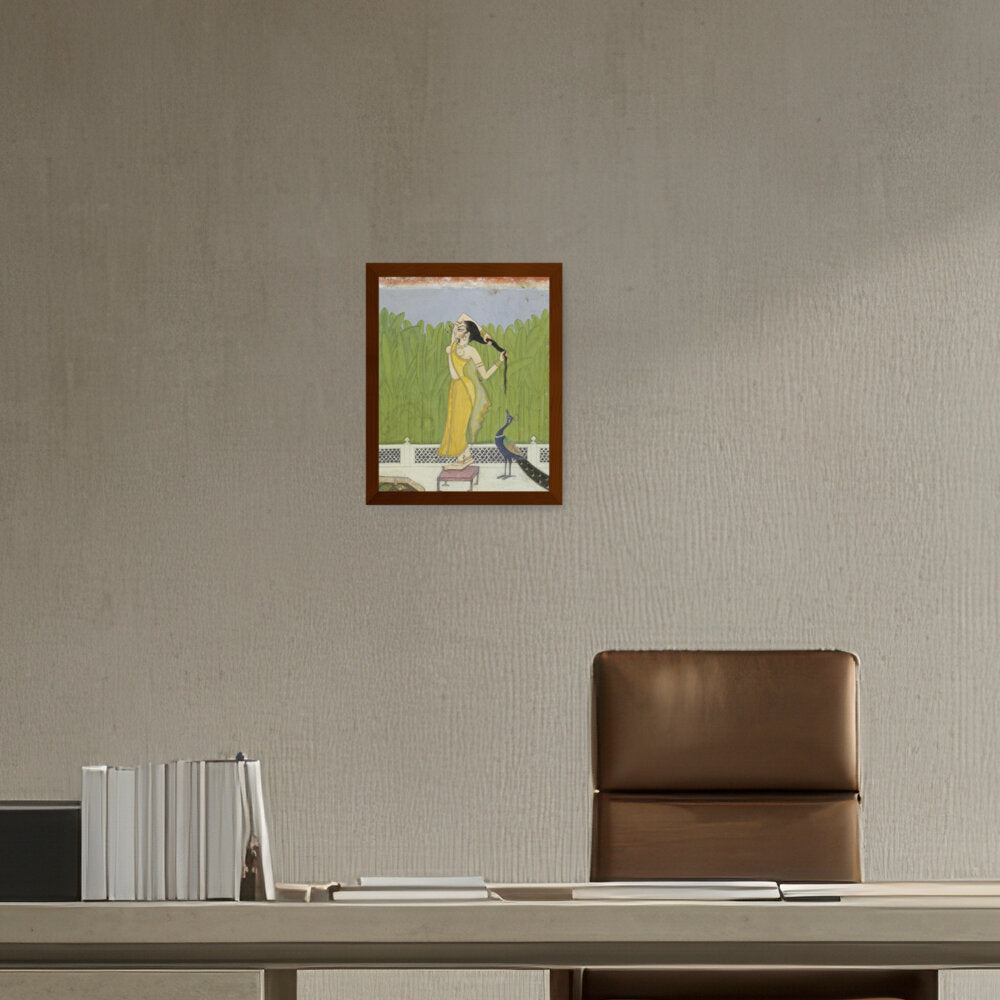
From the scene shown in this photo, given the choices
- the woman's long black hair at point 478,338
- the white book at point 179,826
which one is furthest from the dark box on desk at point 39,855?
the woman's long black hair at point 478,338

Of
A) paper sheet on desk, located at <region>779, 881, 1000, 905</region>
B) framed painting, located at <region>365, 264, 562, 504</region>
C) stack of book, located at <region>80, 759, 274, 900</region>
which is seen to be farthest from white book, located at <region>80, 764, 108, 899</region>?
framed painting, located at <region>365, 264, 562, 504</region>

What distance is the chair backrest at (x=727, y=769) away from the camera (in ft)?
6.59

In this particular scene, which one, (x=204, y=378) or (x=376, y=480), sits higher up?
(x=204, y=378)

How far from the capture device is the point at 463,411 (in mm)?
2906

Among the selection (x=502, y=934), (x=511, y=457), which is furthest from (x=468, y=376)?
(x=502, y=934)

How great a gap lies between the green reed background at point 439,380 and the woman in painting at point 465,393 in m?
0.01

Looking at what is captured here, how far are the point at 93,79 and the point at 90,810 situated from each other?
82.0 inches

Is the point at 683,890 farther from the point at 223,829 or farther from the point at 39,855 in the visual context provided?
the point at 39,855

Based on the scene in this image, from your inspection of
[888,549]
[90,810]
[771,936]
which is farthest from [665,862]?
[888,549]

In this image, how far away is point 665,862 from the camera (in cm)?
200

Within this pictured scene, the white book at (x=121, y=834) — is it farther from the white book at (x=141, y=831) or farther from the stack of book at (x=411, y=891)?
the stack of book at (x=411, y=891)

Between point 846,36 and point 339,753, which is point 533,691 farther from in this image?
point 846,36

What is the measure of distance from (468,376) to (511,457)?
223mm

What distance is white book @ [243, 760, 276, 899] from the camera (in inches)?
58.5
